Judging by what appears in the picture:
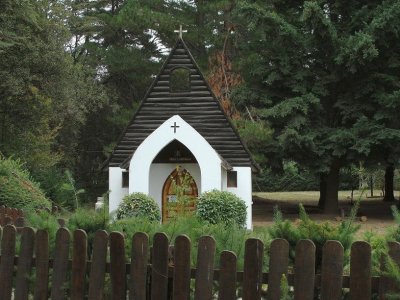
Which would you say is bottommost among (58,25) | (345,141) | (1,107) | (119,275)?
(119,275)

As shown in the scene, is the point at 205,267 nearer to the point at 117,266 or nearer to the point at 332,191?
the point at 117,266

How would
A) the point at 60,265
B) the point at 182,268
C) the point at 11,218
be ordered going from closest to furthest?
the point at 182,268
the point at 60,265
the point at 11,218

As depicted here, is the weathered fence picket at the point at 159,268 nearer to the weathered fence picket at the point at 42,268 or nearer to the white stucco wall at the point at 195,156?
the weathered fence picket at the point at 42,268

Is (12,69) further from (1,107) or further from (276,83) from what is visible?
(276,83)

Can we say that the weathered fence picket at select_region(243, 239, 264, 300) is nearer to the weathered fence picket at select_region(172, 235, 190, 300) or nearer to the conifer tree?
the weathered fence picket at select_region(172, 235, 190, 300)

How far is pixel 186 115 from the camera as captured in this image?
20375 mm

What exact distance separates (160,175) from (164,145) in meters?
1.53

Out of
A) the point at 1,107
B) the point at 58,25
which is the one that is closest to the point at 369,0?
the point at 58,25

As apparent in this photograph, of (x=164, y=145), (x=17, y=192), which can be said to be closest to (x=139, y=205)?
(x=164, y=145)

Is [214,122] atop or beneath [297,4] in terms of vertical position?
beneath

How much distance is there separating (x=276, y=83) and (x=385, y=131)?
17.4 feet

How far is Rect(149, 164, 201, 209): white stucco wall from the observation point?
67.4 feet

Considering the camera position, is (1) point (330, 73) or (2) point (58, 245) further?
(1) point (330, 73)

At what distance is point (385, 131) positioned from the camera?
22.3 metres
